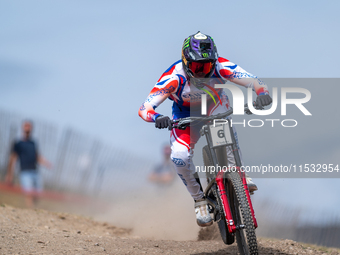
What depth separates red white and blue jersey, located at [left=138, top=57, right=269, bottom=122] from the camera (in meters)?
6.18

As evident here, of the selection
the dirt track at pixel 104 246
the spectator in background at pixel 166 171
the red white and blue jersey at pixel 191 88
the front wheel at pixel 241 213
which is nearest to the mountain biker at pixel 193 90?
the red white and blue jersey at pixel 191 88

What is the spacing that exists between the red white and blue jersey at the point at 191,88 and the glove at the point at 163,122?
69 cm

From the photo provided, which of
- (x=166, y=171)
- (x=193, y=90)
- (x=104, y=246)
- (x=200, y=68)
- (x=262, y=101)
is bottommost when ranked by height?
(x=104, y=246)

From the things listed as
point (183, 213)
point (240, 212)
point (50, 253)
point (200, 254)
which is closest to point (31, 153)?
point (183, 213)

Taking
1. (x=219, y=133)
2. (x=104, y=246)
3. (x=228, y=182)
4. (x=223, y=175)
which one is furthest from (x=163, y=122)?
(x=104, y=246)

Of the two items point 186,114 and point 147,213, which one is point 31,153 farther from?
point 186,114

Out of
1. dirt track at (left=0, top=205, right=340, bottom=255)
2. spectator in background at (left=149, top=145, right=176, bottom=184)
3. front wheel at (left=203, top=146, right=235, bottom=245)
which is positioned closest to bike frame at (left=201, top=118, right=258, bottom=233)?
front wheel at (left=203, top=146, right=235, bottom=245)

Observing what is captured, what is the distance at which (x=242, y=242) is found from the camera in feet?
18.3

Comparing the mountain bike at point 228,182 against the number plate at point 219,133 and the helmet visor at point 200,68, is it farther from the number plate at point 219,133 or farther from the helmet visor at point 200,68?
the helmet visor at point 200,68

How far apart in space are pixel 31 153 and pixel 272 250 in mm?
6893

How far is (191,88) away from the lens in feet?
20.9

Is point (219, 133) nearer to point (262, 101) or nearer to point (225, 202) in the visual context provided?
point (262, 101)

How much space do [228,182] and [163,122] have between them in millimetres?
1178

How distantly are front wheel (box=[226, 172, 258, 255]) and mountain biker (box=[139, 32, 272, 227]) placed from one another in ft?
1.12
